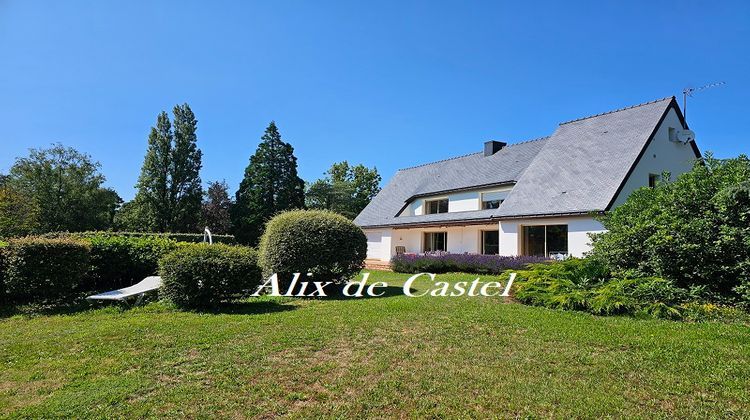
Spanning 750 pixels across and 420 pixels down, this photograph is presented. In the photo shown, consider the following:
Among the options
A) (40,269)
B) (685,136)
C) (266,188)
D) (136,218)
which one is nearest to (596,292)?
(40,269)

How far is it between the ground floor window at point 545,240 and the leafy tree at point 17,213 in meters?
36.8

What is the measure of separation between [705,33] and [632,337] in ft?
30.1

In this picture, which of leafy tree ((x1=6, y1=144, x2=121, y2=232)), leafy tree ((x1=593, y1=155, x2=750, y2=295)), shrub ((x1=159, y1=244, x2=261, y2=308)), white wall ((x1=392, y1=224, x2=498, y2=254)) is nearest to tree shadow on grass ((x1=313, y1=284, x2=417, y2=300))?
shrub ((x1=159, y1=244, x2=261, y2=308))

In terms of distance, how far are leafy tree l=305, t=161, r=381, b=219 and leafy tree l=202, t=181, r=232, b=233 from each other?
10903 mm

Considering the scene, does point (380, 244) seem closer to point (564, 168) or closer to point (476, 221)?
point (476, 221)

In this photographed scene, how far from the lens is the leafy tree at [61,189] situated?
41.3 m

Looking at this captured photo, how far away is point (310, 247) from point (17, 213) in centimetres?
3817

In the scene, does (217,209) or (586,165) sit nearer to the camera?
(586,165)

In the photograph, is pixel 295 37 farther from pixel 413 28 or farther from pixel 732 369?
pixel 732 369

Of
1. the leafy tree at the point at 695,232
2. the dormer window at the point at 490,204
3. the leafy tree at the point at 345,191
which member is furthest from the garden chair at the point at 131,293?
the leafy tree at the point at 345,191

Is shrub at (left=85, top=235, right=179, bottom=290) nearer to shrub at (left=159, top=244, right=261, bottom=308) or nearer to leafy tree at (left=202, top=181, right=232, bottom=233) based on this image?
shrub at (left=159, top=244, right=261, bottom=308)

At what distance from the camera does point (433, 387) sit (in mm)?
4094

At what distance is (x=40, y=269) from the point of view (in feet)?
29.2

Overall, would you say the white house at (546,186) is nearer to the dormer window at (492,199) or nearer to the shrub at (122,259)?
the dormer window at (492,199)
